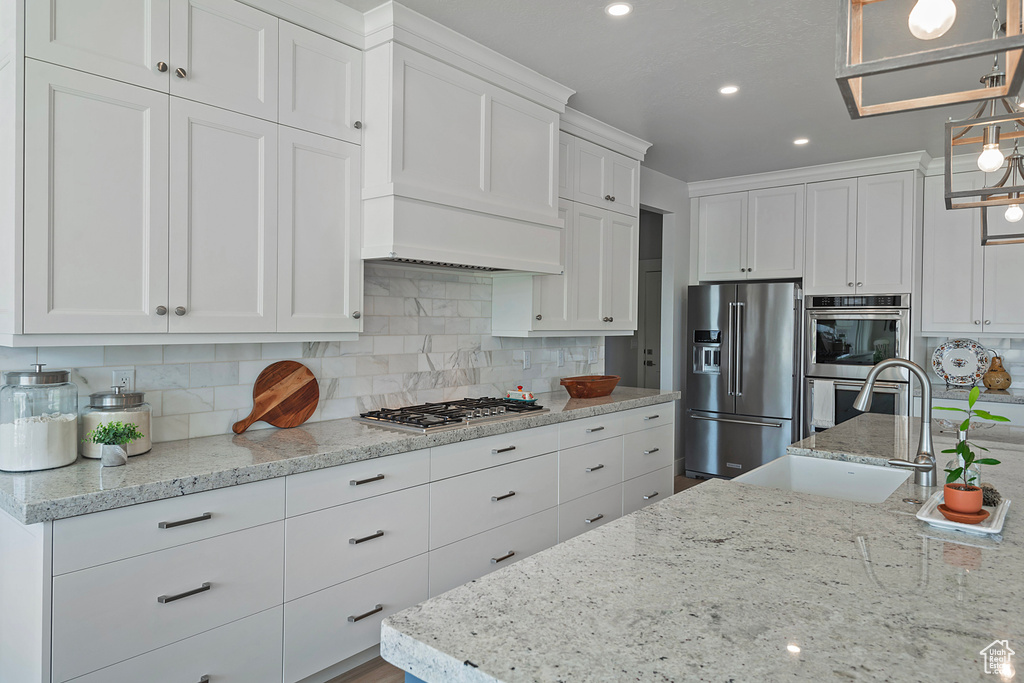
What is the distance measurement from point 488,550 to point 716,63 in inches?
98.6

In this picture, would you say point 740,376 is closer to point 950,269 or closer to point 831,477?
point 950,269

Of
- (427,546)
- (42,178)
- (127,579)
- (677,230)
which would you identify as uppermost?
(677,230)

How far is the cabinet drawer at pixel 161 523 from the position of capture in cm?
159

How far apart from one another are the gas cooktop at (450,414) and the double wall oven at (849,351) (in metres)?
2.74

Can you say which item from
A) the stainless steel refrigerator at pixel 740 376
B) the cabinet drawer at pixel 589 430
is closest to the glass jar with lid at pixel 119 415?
the cabinet drawer at pixel 589 430

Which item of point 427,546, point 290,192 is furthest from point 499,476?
point 290,192

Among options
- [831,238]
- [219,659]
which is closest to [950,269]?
[831,238]

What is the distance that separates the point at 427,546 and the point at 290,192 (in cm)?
148

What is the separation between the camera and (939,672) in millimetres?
816

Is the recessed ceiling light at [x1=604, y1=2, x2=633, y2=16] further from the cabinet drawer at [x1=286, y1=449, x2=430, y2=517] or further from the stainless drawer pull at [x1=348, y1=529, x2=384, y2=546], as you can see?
the stainless drawer pull at [x1=348, y1=529, x2=384, y2=546]

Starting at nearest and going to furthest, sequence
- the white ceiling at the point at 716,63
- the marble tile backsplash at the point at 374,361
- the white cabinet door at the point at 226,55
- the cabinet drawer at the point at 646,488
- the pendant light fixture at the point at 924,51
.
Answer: the pendant light fixture at the point at 924,51 → the white cabinet door at the point at 226,55 → the marble tile backsplash at the point at 374,361 → the white ceiling at the point at 716,63 → the cabinet drawer at the point at 646,488

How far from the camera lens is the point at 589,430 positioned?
340 centimetres

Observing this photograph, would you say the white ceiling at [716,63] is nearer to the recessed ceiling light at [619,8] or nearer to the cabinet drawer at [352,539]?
the recessed ceiling light at [619,8]

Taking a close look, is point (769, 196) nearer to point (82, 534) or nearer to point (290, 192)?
point (290, 192)
